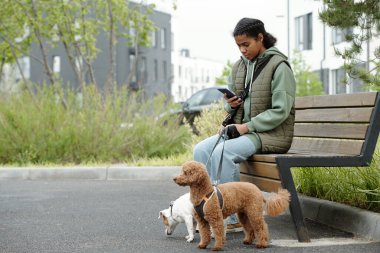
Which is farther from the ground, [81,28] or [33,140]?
[81,28]

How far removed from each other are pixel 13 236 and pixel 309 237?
239 cm

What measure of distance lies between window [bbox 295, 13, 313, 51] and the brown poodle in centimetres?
4249

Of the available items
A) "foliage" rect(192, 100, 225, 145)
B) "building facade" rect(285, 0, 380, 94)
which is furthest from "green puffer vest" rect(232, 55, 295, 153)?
"building facade" rect(285, 0, 380, 94)

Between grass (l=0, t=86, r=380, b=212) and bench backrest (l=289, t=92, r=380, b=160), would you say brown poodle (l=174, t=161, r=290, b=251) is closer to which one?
bench backrest (l=289, t=92, r=380, b=160)

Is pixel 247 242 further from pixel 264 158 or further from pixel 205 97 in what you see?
pixel 205 97

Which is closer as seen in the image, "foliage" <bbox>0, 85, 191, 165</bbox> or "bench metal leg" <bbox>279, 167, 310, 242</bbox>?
"bench metal leg" <bbox>279, 167, 310, 242</bbox>

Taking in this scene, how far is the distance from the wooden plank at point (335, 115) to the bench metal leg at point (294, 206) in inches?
30.7

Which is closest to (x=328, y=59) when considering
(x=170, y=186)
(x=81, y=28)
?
(x=81, y=28)

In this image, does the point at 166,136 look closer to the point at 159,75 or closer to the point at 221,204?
the point at 221,204

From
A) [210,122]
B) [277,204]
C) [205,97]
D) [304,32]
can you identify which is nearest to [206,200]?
[277,204]

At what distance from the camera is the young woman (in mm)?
6266

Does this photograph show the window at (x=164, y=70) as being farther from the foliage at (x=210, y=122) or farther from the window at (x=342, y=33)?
the foliage at (x=210, y=122)

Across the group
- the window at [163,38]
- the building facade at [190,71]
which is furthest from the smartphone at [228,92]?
the building facade at [190,71]

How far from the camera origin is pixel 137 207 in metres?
8.49
